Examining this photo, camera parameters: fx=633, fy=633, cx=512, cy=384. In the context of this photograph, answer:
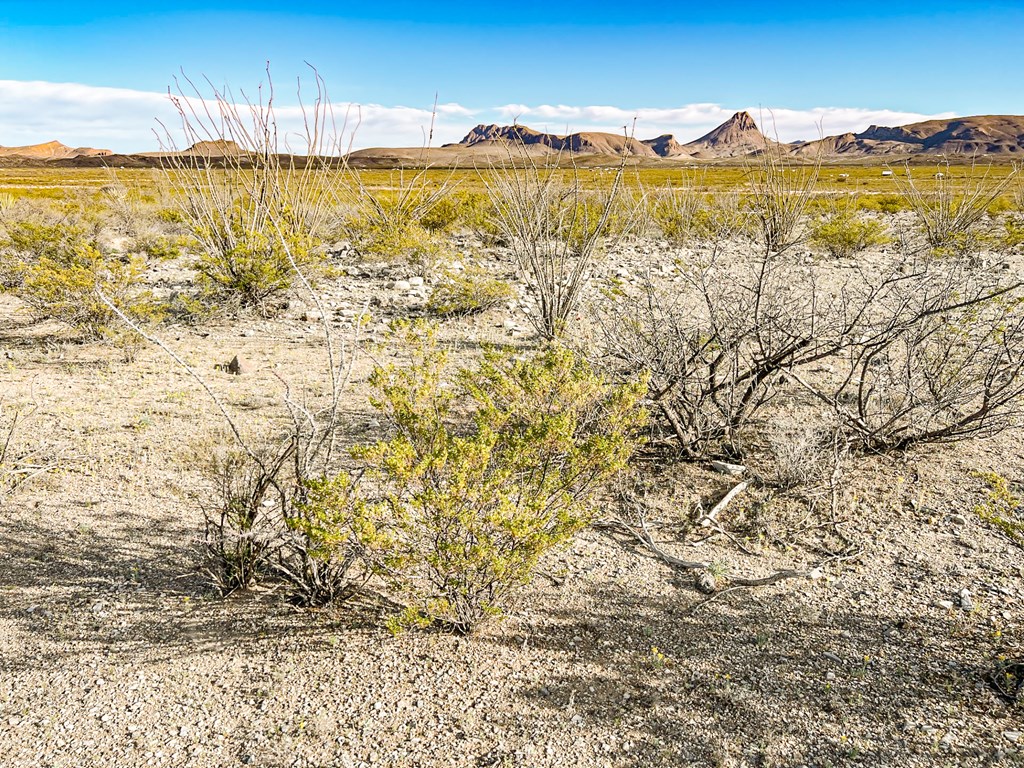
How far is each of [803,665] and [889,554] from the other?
4.05 ft

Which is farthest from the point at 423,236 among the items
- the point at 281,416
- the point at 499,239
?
the point at 281,416

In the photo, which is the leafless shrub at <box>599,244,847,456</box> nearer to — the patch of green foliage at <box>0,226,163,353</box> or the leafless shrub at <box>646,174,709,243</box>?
the patch of green foliage at <box>0,226,163,353</box>

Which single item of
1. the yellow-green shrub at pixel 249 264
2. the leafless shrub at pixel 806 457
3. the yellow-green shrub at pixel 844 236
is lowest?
the leafless shrub at pixel 806 457

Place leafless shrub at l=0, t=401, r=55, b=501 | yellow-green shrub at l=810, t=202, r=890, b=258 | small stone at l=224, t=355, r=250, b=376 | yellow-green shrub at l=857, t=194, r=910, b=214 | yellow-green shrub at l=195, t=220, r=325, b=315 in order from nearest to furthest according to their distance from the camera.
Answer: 1. leafless shrub at l=0, t=401, r=55, b=501
2. small stone at l=224, t=355, r=250, b=376
3. yellow-green shrub at l=195, t=220, r=325, b=315
4. yellow-green shrub at l=810, t=202, r=890, b=258
5. yellow-green shrub at l=857, t=194, r=910, b=214

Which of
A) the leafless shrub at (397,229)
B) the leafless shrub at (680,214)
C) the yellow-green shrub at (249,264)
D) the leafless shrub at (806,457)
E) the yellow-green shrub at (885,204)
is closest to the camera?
the leafless shrub at (806,457)

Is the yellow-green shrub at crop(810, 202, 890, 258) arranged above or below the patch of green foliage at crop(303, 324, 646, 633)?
above

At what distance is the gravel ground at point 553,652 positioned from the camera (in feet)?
8.09

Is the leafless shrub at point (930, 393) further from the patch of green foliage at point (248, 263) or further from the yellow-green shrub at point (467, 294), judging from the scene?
the patch of green foliage at point (248, 263)

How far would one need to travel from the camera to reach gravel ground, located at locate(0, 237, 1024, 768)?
2467 mm

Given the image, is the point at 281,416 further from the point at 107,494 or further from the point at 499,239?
the point at 499,239

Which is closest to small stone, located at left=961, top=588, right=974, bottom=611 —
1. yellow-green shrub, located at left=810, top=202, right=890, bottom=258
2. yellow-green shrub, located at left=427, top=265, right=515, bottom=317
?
yellow-green shrub, located at left=427, top=265, right=515, bottom=317

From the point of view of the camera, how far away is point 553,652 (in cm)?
299

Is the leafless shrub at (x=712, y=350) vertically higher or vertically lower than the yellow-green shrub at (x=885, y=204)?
lower

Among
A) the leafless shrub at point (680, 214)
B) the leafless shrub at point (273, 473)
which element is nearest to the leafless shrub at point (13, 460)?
the leafless shrub at point (273, 473)
